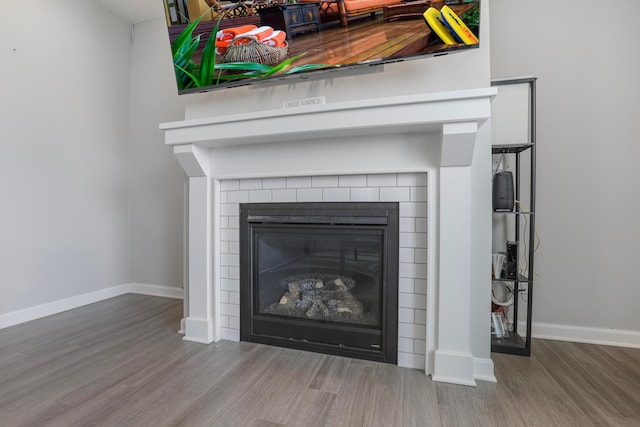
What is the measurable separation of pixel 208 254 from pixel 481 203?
1631mm

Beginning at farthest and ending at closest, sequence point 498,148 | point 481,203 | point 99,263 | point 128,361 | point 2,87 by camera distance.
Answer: point 99,263 → point 2,87 → point 498,148 → point 128,361 → point 481,203

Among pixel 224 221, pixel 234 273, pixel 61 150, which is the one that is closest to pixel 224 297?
pixel 234 273

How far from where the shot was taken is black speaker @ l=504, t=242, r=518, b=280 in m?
1.68

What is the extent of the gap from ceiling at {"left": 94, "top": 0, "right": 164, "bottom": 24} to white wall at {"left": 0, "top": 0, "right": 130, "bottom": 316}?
0.32ft

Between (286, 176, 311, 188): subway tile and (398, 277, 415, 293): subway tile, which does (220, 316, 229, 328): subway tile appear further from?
(398, 277, 415, 293): subway tile

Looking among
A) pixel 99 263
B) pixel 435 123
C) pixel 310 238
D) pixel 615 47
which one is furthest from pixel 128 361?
pixel 615 47

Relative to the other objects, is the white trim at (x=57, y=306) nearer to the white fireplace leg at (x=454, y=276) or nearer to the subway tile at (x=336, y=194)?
the subway tile at (x=336, y=194)

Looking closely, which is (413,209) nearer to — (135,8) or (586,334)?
(586,334)

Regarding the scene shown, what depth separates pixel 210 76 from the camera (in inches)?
63.9

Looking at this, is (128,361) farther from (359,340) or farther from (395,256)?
(395,256)

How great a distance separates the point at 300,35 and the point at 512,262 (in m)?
1.75

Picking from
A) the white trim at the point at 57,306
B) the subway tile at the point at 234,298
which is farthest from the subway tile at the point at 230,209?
the white trim at the point at 57,306

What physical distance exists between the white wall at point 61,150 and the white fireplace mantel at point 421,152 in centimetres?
142

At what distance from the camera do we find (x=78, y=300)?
2.51 m
